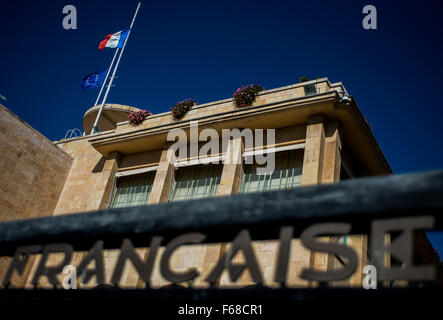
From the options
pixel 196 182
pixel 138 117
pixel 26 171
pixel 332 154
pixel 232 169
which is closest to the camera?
pixel 332 154

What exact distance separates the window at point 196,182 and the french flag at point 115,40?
39.3 ft

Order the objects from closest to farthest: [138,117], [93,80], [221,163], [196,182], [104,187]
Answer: [221,163] → [196,182] → [104,187] → [138,117] → [93,80]

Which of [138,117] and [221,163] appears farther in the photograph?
[138,117]

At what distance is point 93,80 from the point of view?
21.5 metres

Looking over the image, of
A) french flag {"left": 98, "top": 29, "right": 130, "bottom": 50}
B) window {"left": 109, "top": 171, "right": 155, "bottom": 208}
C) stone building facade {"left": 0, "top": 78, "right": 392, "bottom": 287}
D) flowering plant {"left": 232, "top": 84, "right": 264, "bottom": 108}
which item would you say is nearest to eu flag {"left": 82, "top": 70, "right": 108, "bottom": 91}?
french flag {"left": 98, "top": 29, "right": 130, "bottom": 50}

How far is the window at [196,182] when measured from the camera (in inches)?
471

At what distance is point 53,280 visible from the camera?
2.55 m


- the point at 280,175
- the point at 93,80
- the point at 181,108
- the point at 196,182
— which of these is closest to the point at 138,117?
the point at 181,108

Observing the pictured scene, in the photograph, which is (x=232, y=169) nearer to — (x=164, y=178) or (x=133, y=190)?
(x=164, y=178)

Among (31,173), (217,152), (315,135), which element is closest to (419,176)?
(315,135)

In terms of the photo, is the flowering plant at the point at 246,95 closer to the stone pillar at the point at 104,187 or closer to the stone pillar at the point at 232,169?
the stone pillar at the point at 232,169

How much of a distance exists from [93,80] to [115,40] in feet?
8.61

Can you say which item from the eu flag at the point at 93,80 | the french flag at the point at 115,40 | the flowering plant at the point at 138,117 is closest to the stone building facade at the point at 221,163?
the flowering plant at the point at 138,117
